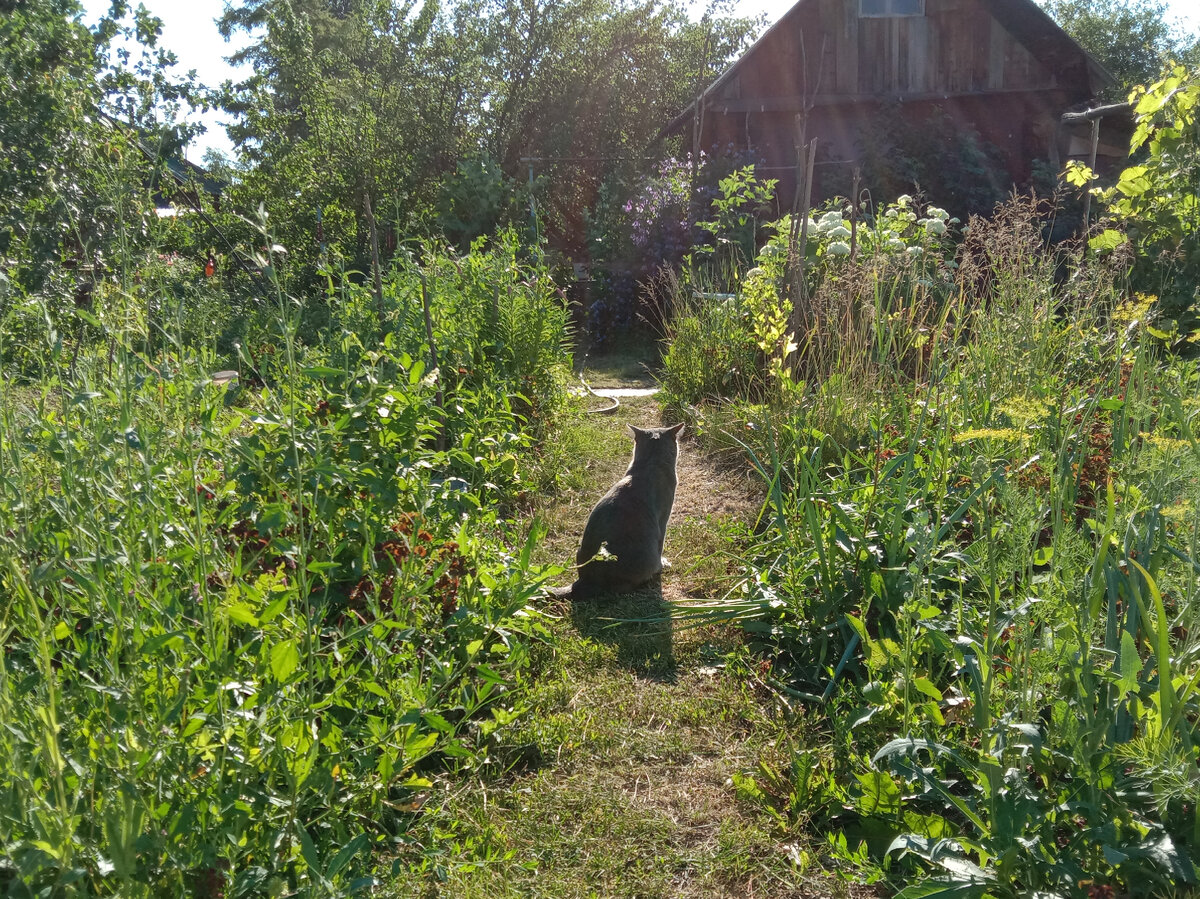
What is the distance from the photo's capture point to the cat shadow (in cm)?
330

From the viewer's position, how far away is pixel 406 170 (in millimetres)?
13141

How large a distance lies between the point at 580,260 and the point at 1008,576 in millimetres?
12476

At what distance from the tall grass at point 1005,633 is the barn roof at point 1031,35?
11572 millimetres

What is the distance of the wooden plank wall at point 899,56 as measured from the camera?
14.2m

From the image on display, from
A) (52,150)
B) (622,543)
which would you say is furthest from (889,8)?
(622,543)

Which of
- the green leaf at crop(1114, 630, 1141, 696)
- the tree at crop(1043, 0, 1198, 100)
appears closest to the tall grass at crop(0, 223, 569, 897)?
the green leaf at crop(1114, 630, 1141, 696)

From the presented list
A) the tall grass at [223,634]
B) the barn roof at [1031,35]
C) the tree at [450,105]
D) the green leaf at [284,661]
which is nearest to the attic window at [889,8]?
the barn roof at [1031,35]

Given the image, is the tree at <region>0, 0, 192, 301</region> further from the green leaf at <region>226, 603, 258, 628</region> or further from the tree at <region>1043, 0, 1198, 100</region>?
the tree at <region>1043, 0, 1198, 100</region>

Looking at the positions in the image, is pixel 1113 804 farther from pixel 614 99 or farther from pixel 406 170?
pixel 614 99

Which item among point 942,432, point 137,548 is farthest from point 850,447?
point 137,548

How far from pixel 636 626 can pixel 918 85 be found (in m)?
13.8

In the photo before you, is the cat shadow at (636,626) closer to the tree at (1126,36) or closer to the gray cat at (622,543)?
the gray cat at (622,543)

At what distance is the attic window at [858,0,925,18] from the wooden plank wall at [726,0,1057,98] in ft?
0.29

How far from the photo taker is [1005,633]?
2.67 meters
